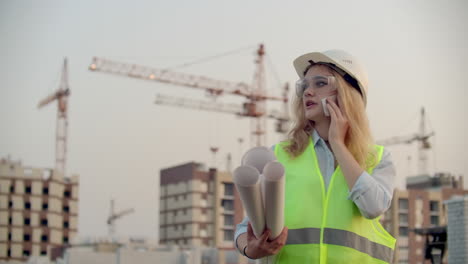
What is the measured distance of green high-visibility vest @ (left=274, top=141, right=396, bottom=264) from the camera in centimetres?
292

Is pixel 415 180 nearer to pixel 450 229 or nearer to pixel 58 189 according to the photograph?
pixel 58 189

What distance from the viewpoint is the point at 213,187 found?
90.6m

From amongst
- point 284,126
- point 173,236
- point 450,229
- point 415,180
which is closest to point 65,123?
point 173,236

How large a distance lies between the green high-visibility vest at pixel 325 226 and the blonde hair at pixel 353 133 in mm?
76

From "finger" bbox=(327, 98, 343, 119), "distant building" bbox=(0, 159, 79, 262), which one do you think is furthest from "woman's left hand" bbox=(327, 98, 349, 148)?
"distant building" bbox=(0, 159, 79, 262)

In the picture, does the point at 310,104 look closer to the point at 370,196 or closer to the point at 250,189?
the point at 370,196

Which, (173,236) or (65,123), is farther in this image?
(65,123)

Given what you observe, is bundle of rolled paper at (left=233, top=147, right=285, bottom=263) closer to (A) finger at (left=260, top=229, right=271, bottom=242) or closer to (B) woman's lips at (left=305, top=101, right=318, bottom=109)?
(A) finger at (left=260, top=229, right=271, bottom=242)

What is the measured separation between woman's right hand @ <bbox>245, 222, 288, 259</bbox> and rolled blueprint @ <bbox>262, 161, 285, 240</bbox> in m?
0.06

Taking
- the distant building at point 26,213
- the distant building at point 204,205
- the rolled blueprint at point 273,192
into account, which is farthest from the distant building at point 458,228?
the distant building at point 26,213

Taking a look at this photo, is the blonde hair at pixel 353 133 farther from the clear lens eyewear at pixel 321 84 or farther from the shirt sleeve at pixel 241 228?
the shirt sleeve at pixel 241 228

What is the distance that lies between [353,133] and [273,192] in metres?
0.69

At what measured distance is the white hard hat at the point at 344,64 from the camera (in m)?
3.14

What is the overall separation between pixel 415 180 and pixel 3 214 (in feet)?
164
